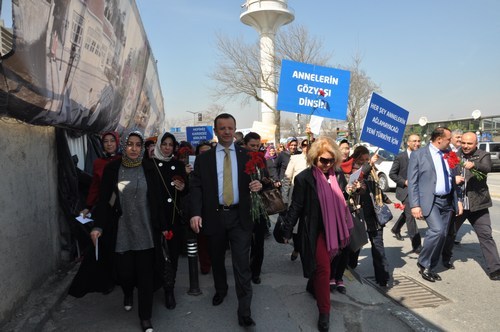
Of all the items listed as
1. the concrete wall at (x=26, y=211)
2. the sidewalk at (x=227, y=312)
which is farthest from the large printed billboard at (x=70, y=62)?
the sidewalk at (x=227, y=312)

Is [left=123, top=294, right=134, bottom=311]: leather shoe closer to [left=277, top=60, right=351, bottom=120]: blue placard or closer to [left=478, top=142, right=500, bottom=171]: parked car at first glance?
[left=277, top=60, right=351, bottom=120]: blue placard

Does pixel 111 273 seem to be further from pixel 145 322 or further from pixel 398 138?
pixel 398 138

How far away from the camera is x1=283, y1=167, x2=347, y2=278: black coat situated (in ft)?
12.0

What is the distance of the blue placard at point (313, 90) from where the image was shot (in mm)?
6395

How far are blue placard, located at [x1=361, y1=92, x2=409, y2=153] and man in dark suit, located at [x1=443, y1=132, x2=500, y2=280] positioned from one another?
3.14ft

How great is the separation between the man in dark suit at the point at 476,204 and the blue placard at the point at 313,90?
192 cm

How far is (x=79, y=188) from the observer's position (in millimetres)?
5504

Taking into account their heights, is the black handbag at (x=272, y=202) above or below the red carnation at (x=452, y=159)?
below

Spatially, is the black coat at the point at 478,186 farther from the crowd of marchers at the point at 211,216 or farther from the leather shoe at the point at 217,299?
Answer: the leather shoe at the point at 217,299

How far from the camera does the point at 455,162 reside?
5.08 meters

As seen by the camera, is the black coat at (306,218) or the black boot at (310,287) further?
the black boot at (310,287)

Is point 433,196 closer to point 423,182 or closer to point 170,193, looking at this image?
point 423,182

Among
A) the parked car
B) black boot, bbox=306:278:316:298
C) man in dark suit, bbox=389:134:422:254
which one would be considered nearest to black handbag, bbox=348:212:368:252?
black boot, bbox=306:278:316:298

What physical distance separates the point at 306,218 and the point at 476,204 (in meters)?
3.11
